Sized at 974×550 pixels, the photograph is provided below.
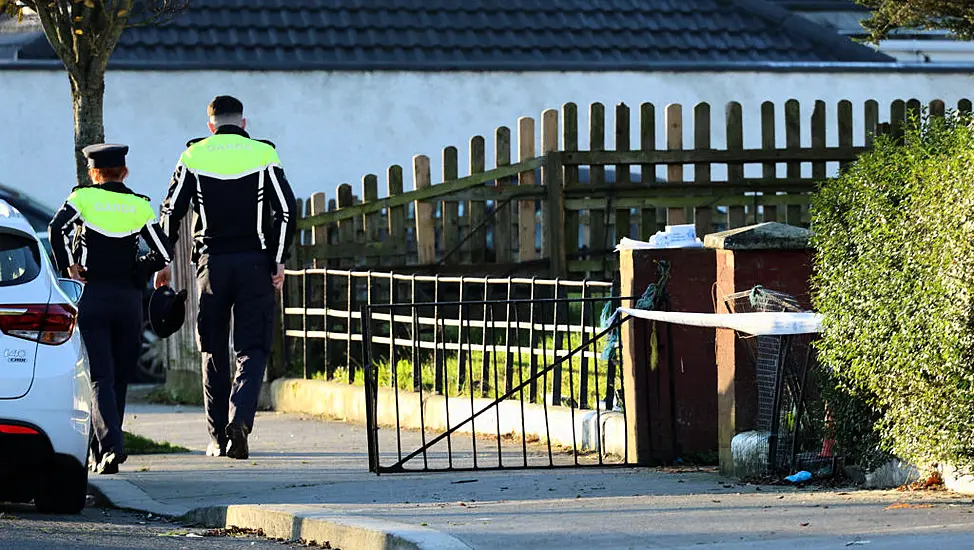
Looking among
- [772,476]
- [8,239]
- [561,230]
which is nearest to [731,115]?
[561,230]

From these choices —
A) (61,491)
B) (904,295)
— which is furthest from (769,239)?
(61,491)

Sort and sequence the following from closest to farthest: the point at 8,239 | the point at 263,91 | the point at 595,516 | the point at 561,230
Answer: the point at 595,516 < the point at 8,239 < the point at 561,230 < the point at 263,91

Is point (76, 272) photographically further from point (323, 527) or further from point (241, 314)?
point (323, 527)

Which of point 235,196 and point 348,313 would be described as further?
point 348,313

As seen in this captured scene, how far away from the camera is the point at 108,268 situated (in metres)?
9.98

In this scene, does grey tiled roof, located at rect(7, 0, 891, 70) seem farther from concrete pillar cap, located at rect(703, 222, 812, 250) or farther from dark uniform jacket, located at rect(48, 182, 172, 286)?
concrete pillar cap, located at rect(703, 222, 812, 250)

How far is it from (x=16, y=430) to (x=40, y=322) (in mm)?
482

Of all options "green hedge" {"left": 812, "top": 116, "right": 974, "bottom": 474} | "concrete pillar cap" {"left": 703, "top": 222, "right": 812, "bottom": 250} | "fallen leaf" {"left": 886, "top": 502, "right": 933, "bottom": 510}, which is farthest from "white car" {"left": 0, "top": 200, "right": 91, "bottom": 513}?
"fallen leaf" {"left": 886, "top": 502, "right": 933, "bottom": 510}

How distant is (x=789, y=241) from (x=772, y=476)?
118cm

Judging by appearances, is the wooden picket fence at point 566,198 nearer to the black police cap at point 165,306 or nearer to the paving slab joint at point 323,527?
the black police cap at point 165,306

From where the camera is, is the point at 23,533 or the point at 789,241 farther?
the point at 789,241

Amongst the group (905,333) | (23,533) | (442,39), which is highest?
(442,39)

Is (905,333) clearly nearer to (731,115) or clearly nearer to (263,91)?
(731,115)

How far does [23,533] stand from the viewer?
781 cm
